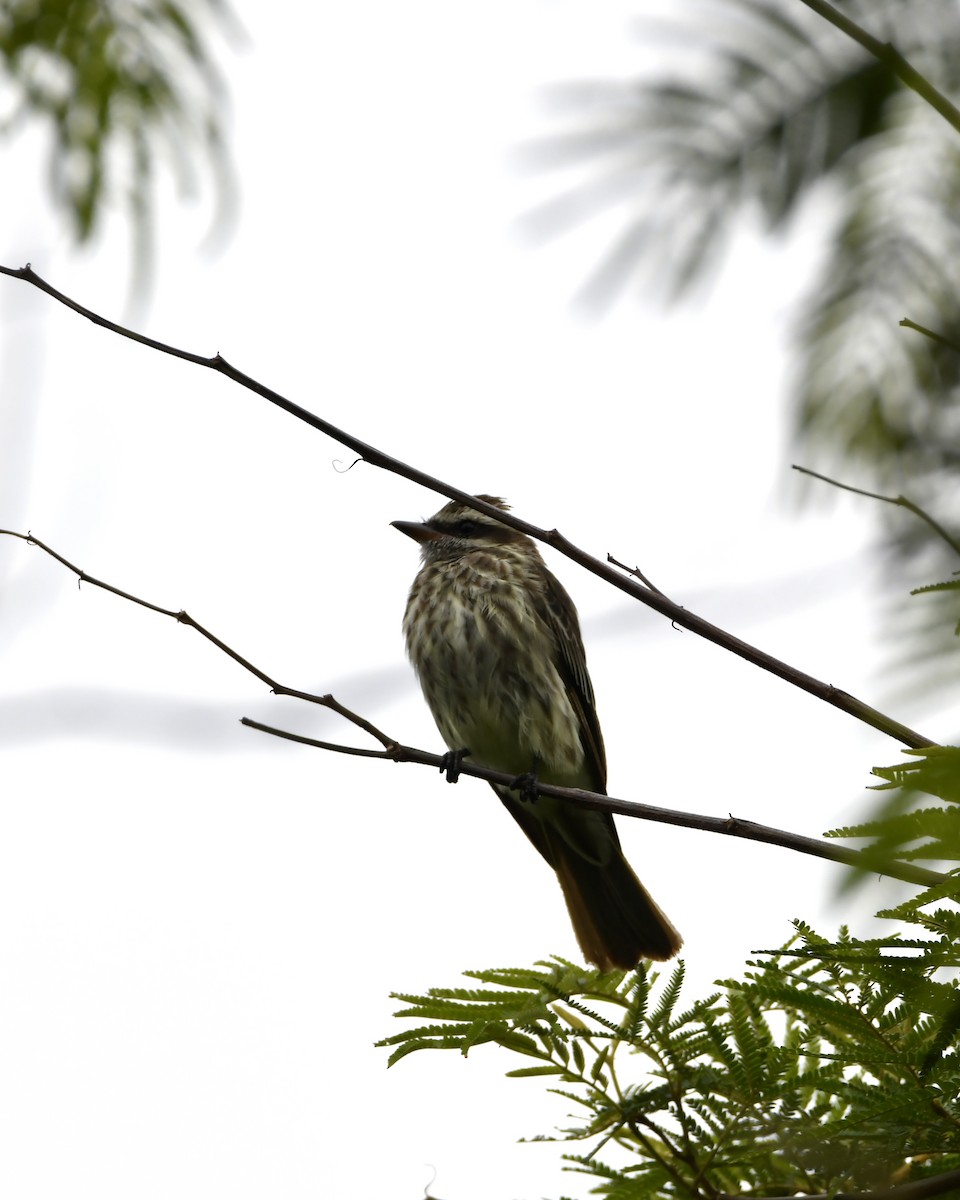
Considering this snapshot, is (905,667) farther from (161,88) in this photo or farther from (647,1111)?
(647,1111)

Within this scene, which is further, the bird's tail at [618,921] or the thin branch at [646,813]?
the bird's tail at [618,921]

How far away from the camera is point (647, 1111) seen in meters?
2.93

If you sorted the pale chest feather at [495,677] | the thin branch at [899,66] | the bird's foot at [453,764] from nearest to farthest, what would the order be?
the thin branch at [899,66]
the bird's foot at [453,764]
the pale chest feather at [495,677]

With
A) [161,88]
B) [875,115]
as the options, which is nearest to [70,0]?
[161,88]

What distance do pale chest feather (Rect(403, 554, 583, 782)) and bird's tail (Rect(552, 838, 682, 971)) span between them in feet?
1.83

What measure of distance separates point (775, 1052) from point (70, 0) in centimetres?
235

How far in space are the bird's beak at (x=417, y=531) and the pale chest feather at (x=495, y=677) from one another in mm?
582

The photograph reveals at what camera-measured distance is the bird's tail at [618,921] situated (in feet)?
22.8

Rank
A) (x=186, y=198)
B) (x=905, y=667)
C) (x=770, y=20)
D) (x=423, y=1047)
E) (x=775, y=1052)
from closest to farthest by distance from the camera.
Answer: (x=905, y=667), (x=770, y=20), (x=186, y=198), (x=775, y=1052), (x=423, y=1047)

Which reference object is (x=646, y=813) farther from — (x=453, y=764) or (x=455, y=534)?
(x=455, y=534)

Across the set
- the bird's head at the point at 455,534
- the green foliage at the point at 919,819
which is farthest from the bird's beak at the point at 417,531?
the green foliage at the point at 919,819

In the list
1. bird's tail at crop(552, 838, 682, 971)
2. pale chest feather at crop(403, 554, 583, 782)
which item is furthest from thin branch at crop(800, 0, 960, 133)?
bird's tail at crop(552, 838, 682, 971)

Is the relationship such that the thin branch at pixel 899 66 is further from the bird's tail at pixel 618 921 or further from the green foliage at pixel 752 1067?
the bird's tail at pixel 618 921

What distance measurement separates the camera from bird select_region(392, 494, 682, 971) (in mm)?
6785
